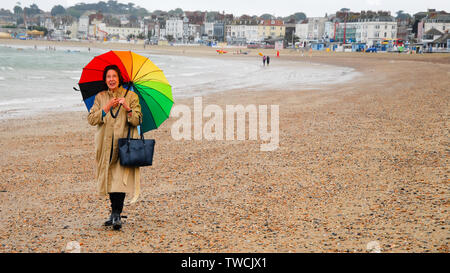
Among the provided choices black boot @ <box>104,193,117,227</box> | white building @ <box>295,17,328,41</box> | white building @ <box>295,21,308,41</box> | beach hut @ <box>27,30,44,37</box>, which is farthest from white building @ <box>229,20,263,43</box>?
black boot @ <box>104,193,117,227</box>

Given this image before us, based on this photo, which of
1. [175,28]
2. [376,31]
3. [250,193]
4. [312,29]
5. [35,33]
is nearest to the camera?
[250,193]

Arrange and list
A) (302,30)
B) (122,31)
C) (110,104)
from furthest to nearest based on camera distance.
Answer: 1. (122,31)
2. (302,30)
3. (110,104)

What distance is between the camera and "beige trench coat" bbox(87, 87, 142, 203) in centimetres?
450

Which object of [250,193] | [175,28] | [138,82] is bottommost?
[250,193]

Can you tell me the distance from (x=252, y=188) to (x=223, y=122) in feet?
18.4

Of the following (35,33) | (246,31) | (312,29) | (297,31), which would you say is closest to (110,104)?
(312,29)

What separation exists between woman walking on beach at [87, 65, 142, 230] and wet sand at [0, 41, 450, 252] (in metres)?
0.56

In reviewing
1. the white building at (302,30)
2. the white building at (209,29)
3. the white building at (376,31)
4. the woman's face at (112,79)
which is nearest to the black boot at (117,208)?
the woman's face at (112,79)

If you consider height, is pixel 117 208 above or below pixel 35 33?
below

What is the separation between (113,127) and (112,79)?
43 cm

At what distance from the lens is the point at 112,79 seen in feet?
14.7

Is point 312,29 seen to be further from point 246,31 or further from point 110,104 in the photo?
point 110,104

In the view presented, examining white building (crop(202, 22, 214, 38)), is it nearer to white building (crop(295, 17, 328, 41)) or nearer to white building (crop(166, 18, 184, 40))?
white building (crop(166, 18, 184, 40))
